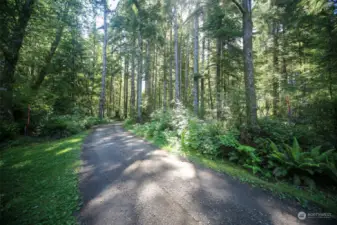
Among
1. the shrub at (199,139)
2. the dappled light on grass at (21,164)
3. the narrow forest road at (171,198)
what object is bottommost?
the narrow forest road at (171,198)

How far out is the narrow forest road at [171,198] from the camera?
210 cm

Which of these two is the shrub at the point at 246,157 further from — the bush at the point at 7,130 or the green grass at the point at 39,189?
the bush at the point at 7,130

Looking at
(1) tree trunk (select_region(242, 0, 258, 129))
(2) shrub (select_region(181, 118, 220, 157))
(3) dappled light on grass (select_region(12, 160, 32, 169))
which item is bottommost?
(3) dappled light on grass (select_region(12, 160, 32, 169))

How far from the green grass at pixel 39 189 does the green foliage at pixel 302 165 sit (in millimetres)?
5233

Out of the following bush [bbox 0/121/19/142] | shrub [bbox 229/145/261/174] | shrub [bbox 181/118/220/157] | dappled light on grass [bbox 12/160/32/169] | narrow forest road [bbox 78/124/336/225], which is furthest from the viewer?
bush [bbox 0/121/19/142]

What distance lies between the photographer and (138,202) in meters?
2.42

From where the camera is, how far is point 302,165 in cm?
373

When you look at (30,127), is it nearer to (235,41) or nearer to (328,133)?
(328,133)

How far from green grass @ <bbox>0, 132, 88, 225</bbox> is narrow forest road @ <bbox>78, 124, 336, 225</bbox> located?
261 mm

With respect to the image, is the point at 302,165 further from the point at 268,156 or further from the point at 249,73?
the point at 249,73

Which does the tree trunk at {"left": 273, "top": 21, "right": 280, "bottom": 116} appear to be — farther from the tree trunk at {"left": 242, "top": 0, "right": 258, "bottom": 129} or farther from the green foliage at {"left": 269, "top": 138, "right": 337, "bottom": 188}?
the green foliage at {"left": 269, "top": 138, "right": 337, "bottom": 188}

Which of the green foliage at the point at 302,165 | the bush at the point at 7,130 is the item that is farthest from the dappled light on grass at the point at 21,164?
the green foliage at the point at 302,165

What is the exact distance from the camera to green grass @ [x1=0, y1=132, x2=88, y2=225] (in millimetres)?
2107

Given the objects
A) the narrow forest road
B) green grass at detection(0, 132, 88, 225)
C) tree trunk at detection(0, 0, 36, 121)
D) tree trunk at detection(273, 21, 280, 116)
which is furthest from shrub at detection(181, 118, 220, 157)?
tree trunk at detection(0, 0, 36, 121)
